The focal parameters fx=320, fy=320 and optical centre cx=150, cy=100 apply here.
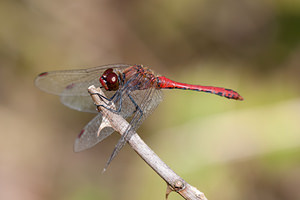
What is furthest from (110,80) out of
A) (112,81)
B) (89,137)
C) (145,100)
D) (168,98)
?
(168,98)

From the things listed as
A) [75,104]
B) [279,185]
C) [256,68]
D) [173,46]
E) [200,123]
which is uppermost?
[173,46]

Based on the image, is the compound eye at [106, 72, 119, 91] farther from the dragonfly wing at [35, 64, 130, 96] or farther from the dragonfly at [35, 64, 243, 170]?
the dragonfly wing at [35, 64, 130, 96]

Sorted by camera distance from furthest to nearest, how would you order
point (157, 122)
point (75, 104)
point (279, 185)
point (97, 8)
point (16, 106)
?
point (97, 8)
point (16, 106)
point (157, 122)
point (279, 185)
point (75, 104)

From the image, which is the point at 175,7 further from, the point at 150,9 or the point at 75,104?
the point at 75,104

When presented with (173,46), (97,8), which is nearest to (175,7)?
(173,46)

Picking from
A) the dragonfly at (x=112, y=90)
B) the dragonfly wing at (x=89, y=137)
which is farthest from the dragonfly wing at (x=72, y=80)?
the dragonfly wing at (x=89, y=137)

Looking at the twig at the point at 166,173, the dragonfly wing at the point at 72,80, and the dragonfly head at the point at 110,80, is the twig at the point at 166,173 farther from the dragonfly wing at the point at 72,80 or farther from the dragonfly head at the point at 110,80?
the dragonfly wing at the point at 72,80
